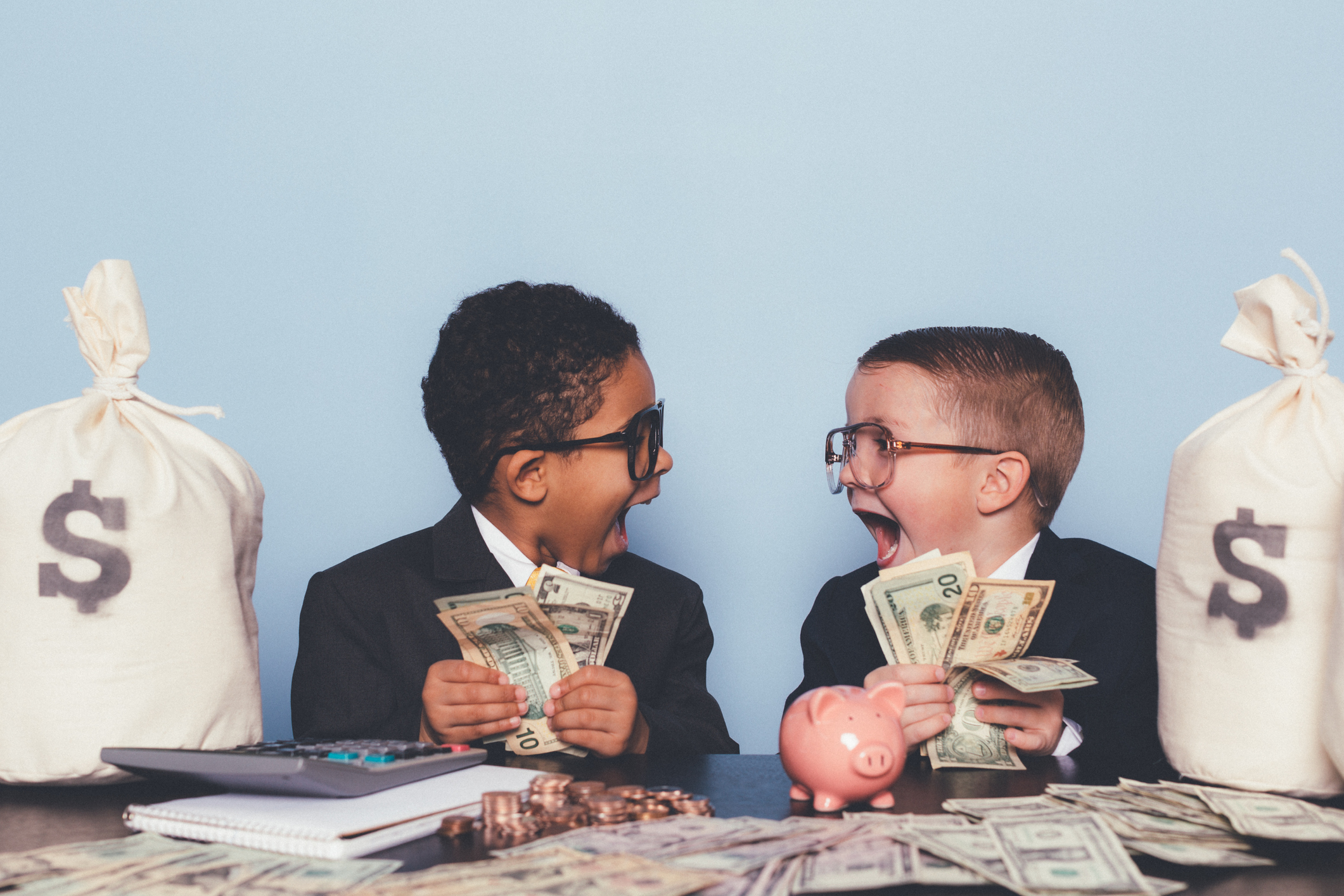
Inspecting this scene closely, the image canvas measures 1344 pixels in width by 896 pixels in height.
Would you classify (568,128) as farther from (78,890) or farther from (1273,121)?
(78,890)

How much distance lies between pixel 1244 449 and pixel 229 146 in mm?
2137

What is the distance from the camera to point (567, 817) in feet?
3.00

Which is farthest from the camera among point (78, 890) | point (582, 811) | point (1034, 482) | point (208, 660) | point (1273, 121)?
point (1273, 121)

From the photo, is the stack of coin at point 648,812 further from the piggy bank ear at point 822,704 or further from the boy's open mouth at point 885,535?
the boy's open mouth at point 885,535

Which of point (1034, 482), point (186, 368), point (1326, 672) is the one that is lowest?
point (1326, 672)

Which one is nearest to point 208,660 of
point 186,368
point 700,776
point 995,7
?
point 700,776

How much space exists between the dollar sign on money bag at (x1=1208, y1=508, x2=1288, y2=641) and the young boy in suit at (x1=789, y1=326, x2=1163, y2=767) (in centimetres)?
39

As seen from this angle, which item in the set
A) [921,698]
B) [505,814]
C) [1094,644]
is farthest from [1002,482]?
[505,814]


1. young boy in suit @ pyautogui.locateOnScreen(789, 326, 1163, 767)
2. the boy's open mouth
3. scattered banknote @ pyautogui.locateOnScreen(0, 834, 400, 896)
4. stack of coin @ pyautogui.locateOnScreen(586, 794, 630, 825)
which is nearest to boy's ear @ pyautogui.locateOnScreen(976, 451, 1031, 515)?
young boy in suit @ pyautogui.locateOnScreen(789, 326, 1163, 767)

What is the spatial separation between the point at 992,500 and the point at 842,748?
0.69 meters

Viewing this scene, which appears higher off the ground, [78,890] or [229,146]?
[229,146]

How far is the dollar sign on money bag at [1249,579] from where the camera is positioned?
1002 millimetres

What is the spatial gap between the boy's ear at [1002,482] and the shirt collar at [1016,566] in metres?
0.07

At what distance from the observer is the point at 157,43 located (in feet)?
7.60
